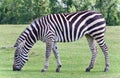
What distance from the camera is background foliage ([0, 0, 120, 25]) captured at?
92062mm

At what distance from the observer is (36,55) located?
22141 mm

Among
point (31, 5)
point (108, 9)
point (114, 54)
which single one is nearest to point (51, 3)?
point (31, 5)

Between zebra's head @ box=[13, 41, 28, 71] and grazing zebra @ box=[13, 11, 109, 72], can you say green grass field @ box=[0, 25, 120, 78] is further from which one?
grazing zebra @ box=[13, 11, 109, 72]

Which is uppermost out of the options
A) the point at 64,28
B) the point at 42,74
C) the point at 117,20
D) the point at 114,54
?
the point at 64,28

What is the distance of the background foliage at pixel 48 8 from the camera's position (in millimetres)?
92062

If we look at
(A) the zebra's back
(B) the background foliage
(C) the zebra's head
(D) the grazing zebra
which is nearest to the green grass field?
(C) the zebra's head

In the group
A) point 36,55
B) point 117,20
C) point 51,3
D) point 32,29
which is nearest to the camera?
point 32,29

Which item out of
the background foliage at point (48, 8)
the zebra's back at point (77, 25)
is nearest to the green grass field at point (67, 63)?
the zebra's back at point (77, 25)

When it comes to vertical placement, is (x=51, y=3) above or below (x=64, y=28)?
below

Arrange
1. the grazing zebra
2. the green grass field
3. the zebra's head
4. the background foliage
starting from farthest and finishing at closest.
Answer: the background foliage, the zebra's head, the grazing zebra, the green grass field

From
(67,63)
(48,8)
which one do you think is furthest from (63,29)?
(48,8)

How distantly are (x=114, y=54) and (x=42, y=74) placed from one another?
822 centimetres

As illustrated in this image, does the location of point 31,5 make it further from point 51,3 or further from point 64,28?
point 64,28

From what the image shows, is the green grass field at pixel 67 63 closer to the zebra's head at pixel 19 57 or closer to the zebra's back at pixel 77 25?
the zebra's head at pixel 19 57
